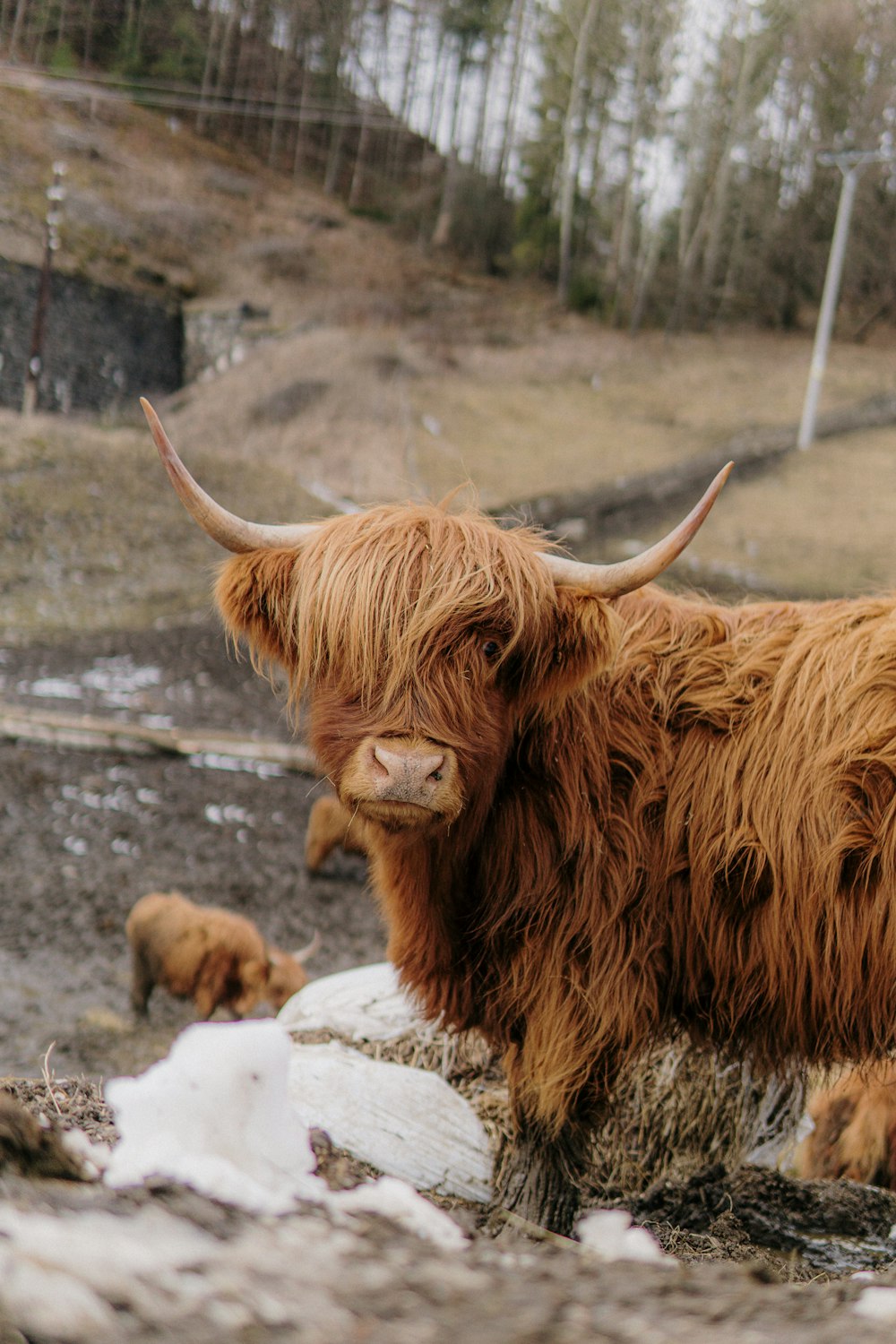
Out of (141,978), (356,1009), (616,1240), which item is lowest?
(141,978)

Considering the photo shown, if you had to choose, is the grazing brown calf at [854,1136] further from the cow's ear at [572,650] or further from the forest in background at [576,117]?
the forest in background at [576,117]

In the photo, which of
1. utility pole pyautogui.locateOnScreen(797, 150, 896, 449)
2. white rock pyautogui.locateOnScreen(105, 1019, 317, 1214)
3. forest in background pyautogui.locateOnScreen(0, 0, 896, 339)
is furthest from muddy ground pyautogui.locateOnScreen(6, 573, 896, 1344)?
utility pole pyautogui.locateOnScreen(797, 150, 896, 449)

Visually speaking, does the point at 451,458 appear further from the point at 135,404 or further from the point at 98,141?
the point at 98,141

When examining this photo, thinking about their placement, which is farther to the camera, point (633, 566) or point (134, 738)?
point (134, 738)

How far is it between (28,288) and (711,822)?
439 centimetres

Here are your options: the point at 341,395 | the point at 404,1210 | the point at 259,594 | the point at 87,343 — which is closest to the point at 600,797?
the point at 259,594

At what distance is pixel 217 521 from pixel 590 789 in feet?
3.08

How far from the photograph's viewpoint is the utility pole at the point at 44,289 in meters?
5.09

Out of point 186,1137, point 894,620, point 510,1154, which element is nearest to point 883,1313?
point 186,1137

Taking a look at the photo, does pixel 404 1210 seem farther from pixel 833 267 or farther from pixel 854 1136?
pixel 833 267

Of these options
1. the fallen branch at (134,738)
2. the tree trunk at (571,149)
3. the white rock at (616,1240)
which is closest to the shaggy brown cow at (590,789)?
the white rock at (616,1240)

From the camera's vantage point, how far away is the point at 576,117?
6.51 metres

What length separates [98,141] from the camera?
538 cm

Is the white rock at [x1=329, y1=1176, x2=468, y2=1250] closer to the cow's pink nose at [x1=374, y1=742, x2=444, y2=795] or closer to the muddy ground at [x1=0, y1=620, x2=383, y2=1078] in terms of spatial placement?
the cow's pink nose at [x1=374, y1=742, x2=444, y2=795]
